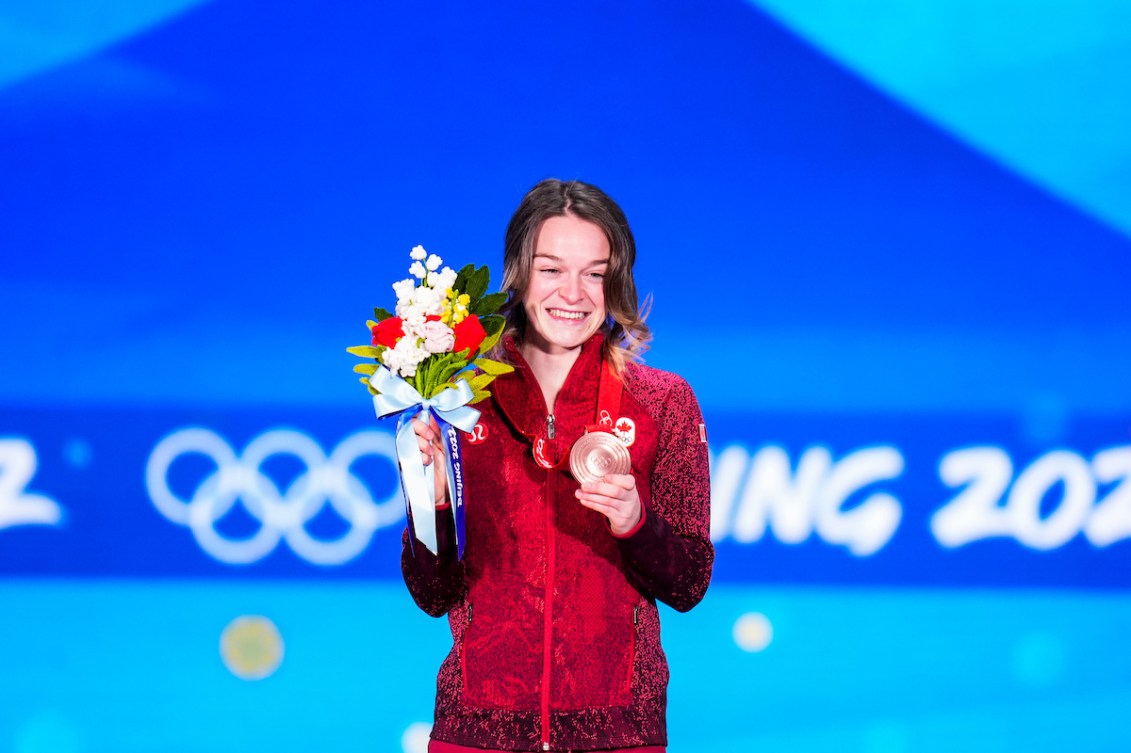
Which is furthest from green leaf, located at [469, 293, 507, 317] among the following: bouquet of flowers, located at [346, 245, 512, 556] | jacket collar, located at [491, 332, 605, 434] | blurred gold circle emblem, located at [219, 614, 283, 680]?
blurred gold circle emblem, located at [219, 614, 283, 680]

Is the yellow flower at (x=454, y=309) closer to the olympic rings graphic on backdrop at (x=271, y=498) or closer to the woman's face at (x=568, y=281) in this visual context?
the woman's face at (x=568, y=281)

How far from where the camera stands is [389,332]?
1.83 m

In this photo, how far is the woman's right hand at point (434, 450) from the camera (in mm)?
1800

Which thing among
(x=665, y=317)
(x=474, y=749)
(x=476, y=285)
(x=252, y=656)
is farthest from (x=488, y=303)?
(x=252, y=656)

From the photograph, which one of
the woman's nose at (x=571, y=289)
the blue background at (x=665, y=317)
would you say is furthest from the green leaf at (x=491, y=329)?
the blue background at (x=665, y=317)

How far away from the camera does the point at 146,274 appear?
355 centimetres

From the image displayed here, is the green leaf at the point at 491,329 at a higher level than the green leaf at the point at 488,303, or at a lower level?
lower

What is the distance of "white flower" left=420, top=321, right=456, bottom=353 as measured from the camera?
1.79m

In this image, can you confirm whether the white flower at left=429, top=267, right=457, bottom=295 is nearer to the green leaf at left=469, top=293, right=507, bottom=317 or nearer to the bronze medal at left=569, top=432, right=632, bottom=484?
the green leaf at left=469, top=293, right=507, bottom=317

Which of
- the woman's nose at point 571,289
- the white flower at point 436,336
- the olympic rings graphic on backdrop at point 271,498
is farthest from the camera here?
the olympic rings graphic on backdrop at point 271,498

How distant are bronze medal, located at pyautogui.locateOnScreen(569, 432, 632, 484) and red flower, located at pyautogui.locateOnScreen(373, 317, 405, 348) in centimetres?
30

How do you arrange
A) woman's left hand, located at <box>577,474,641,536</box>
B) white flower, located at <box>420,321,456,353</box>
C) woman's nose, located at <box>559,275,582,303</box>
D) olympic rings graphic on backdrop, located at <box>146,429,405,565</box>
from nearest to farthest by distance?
woman's left hand, located at <box>577,474,641,536</box>, white flower, located at <box>420,321,456,353</box>, woman's nose, located at <box>559,275,582,303</box>, olympic rings graphic on backdrop, located at <box>146,429,405,565</box>

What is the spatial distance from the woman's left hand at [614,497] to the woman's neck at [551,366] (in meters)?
0.30

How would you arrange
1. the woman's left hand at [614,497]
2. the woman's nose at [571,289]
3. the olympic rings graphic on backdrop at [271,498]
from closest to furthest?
the woman's left hand at [614,497] → the woman's nose at [571,289] → the olympic rings graphic on backdrop at [271,498]
